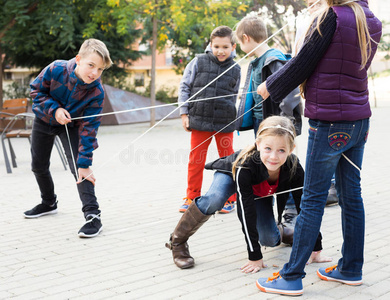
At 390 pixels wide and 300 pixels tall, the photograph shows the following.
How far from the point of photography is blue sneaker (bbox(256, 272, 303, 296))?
2.96 metres

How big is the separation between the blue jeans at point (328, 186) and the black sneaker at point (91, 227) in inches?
73.4

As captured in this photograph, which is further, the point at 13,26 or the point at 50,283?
the point at 13,26

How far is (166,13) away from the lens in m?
14.6

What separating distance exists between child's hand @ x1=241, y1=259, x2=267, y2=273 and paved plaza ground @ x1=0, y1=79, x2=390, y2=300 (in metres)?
0.04

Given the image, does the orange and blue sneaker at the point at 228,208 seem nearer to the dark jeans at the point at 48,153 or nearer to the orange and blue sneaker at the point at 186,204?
the orange and blue sneaker at the point at 186,204

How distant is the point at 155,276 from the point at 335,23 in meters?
1.83

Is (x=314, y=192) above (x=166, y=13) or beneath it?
beneath

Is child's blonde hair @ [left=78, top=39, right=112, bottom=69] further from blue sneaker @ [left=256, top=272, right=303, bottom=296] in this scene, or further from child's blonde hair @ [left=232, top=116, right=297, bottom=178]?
blue sneaker @ [left=256, top=272, right=303, bottom=296]

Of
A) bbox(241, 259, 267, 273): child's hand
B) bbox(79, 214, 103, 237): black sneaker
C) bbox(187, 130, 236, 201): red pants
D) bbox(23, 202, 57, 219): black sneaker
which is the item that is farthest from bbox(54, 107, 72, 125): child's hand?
bbox(241, 259, 267, 273): child's hand

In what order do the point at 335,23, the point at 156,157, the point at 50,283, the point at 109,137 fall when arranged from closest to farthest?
the point at 335,23, the point at 50,283, the point at 156,157, the point at 109,137

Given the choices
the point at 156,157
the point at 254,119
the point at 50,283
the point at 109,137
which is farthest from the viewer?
the point at 109,137

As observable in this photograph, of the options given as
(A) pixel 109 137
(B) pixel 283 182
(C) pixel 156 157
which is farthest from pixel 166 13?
(B) pixel 283 182

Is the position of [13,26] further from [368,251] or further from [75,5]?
[368,251]

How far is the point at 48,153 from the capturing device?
4.86 metres
